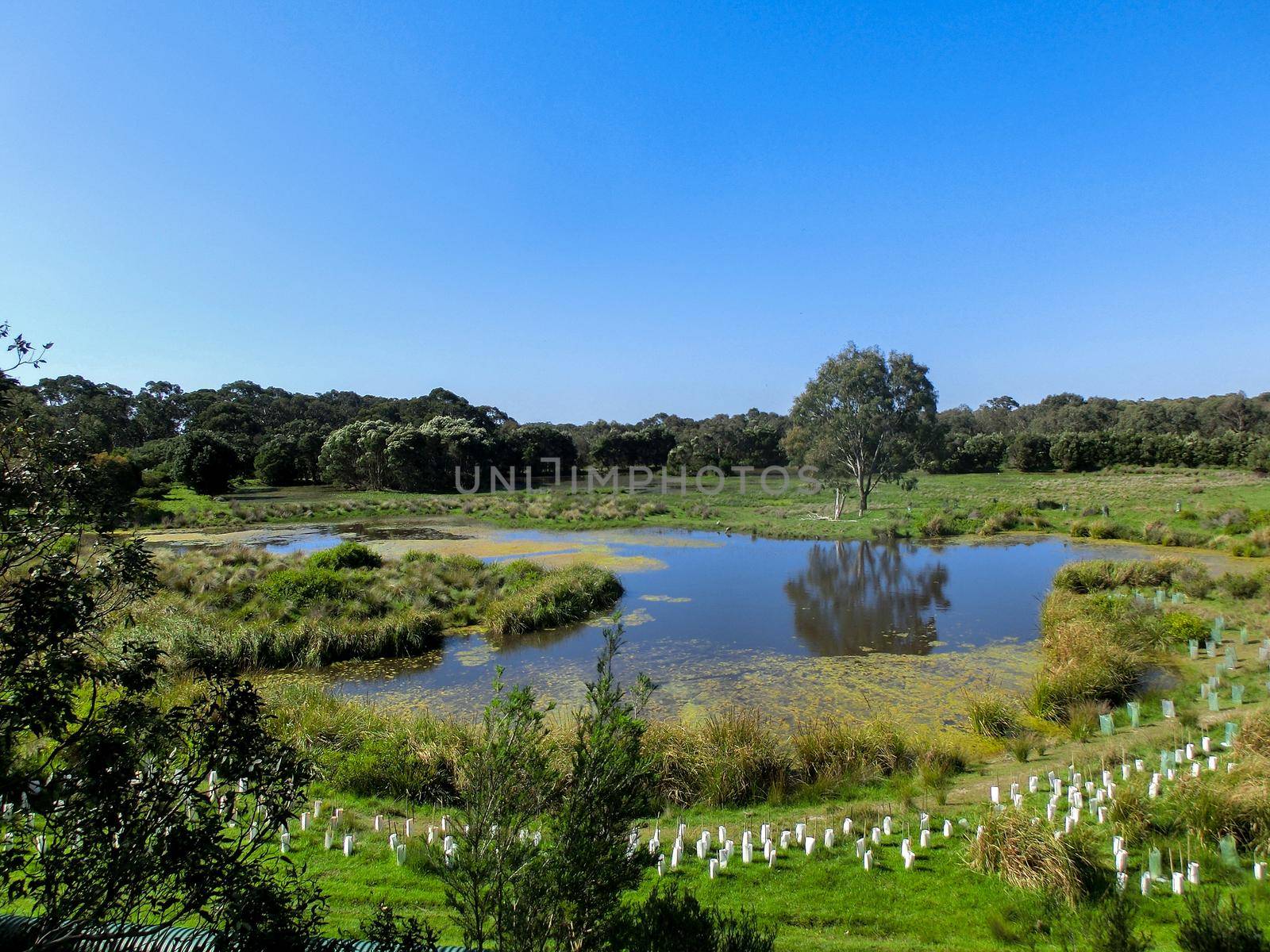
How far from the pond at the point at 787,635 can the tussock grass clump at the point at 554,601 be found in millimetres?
555

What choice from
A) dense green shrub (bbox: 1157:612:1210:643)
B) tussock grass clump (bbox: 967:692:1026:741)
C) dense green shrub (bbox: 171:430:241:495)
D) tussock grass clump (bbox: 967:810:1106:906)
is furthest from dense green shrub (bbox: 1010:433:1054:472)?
tussock grass clump (bbox: 967:810:1106:906)

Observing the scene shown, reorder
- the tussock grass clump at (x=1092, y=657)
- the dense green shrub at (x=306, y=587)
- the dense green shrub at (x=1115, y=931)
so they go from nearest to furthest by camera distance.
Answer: the dense green shrub at (x=1115, y=931)
the tussock grass clump at (x=1092, y=657)
the dense green shrub at (x=306, y=587)

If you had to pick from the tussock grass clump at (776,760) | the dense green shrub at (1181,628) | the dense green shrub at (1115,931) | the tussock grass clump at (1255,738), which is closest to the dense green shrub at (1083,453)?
the dense green shrub at (1181,628)

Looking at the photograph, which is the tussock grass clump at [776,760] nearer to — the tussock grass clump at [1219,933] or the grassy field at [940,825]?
the grassy field at [940,825]

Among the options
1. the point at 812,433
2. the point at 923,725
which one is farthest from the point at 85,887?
the point at 812,433

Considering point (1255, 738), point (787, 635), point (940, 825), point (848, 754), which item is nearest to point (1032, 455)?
point (787, 635)

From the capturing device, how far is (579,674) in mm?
14195

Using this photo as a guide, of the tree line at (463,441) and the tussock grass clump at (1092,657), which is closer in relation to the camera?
the tussock grass clump at (1092,657)

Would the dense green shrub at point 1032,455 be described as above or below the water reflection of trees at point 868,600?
above

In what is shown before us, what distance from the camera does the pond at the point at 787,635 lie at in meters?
12.8

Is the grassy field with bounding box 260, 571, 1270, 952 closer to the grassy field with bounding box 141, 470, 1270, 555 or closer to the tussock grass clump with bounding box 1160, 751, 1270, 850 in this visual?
the tussock grass clump with bounding box 1160, 751, 1270, 850

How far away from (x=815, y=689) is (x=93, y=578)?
11.5 m

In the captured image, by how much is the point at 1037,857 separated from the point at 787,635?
11477 mm

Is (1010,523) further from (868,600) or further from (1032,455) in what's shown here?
(1032,455)
